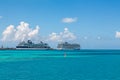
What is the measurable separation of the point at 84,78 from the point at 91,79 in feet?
3.52

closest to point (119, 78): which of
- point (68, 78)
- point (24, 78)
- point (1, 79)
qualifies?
point (68, 78)

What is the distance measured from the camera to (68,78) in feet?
113

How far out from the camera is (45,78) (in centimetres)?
3466

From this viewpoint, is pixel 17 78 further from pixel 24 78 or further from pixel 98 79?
pixel 98 79

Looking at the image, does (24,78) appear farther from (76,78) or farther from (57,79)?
(76,78)

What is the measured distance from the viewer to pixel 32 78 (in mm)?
34594

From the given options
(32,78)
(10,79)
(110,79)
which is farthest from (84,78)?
(10,79)

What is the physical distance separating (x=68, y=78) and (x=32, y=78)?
4614 mm

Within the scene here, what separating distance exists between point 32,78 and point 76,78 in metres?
5.64

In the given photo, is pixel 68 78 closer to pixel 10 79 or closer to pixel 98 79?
pixel 98 79

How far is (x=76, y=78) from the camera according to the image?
34594 millimetres

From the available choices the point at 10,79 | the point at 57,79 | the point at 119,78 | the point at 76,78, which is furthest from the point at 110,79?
the point at 10,79

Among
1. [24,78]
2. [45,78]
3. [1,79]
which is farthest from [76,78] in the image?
[1,79]

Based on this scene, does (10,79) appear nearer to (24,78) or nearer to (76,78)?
(24,78)
